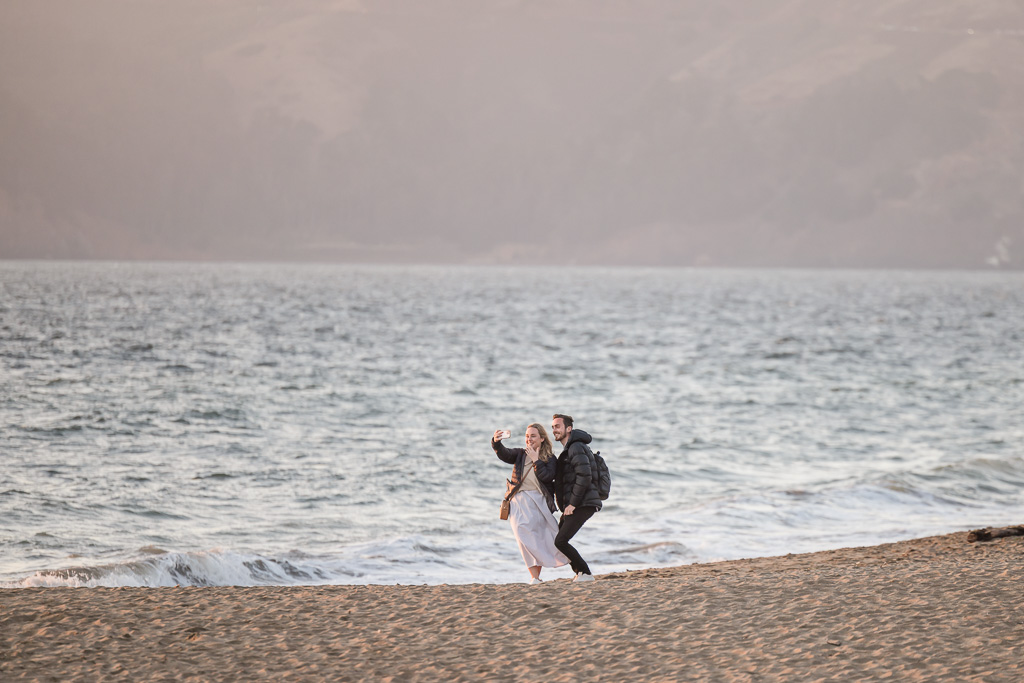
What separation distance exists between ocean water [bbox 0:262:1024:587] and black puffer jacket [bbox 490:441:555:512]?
102 inches

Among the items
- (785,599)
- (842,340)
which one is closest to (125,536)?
(785,599)

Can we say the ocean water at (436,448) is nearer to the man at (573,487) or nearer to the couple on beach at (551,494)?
the couple on beach at (551,494)

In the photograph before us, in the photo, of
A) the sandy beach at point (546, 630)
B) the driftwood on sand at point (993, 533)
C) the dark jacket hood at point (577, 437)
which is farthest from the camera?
the driftwood on sand at point (993, 533)

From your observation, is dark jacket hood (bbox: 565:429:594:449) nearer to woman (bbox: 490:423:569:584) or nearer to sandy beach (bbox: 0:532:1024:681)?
woman (bbox: 490:423:569:584)

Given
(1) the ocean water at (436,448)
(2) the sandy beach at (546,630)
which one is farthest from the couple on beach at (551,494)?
(1) the ocean water at (436,448)

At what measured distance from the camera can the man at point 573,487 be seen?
10031mm

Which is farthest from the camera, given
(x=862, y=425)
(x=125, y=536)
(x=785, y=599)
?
(x=862, y=425)

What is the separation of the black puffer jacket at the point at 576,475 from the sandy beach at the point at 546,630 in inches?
35.2

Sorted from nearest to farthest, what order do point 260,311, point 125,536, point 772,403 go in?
point 125,536, point 772,403, point 260,311

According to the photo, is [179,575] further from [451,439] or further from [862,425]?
[862,425]

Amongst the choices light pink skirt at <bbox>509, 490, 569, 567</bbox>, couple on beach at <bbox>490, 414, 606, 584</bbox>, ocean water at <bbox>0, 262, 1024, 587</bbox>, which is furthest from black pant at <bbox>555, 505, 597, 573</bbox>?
ocean water at <bbox>0, 262, 1024, 587</bbox>

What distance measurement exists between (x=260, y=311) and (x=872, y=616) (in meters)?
70.7

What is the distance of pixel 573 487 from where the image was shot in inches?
398

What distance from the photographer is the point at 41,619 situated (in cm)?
788
